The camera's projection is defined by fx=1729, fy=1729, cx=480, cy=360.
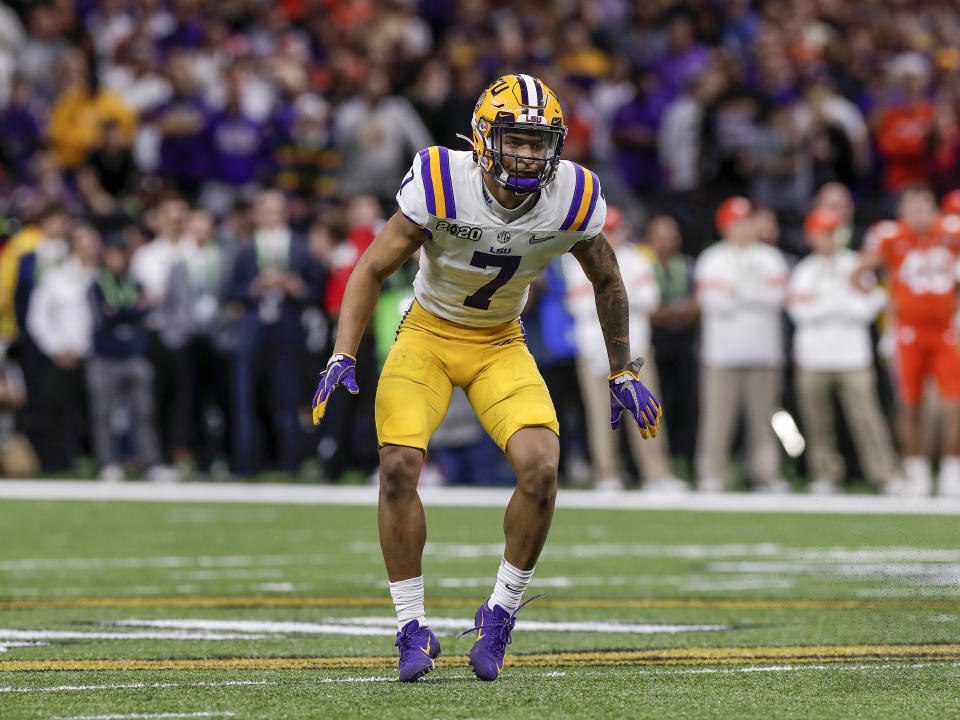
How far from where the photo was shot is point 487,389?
568 centimetres

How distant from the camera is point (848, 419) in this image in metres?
13.5

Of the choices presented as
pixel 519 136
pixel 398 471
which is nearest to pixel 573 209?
pixel 519 136

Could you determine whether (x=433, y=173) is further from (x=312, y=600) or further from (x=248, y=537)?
(x=248, y=537)

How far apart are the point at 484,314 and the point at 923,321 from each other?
7715 mm

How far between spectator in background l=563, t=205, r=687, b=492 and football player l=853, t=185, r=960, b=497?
65.5 inches

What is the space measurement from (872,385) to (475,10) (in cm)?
723

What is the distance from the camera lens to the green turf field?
15.6 feet

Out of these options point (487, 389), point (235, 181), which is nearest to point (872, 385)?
point (235, 181)

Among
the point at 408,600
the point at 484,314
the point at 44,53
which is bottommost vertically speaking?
the point at 408,600

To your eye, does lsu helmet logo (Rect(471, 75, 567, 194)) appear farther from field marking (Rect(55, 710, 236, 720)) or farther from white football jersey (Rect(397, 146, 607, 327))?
field marking (Rect(55, 710, 236, 720))

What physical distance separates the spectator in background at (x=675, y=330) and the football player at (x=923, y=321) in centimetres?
165

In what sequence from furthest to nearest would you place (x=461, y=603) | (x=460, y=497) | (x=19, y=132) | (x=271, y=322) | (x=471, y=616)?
(x=19, y=132), (x=271, y=322), (x=460, y=497), (x=461, y=603), (x=471, y=616)

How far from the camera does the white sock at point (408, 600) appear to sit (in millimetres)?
5352

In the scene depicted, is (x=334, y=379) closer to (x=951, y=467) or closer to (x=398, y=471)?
(x=398, y=471)
